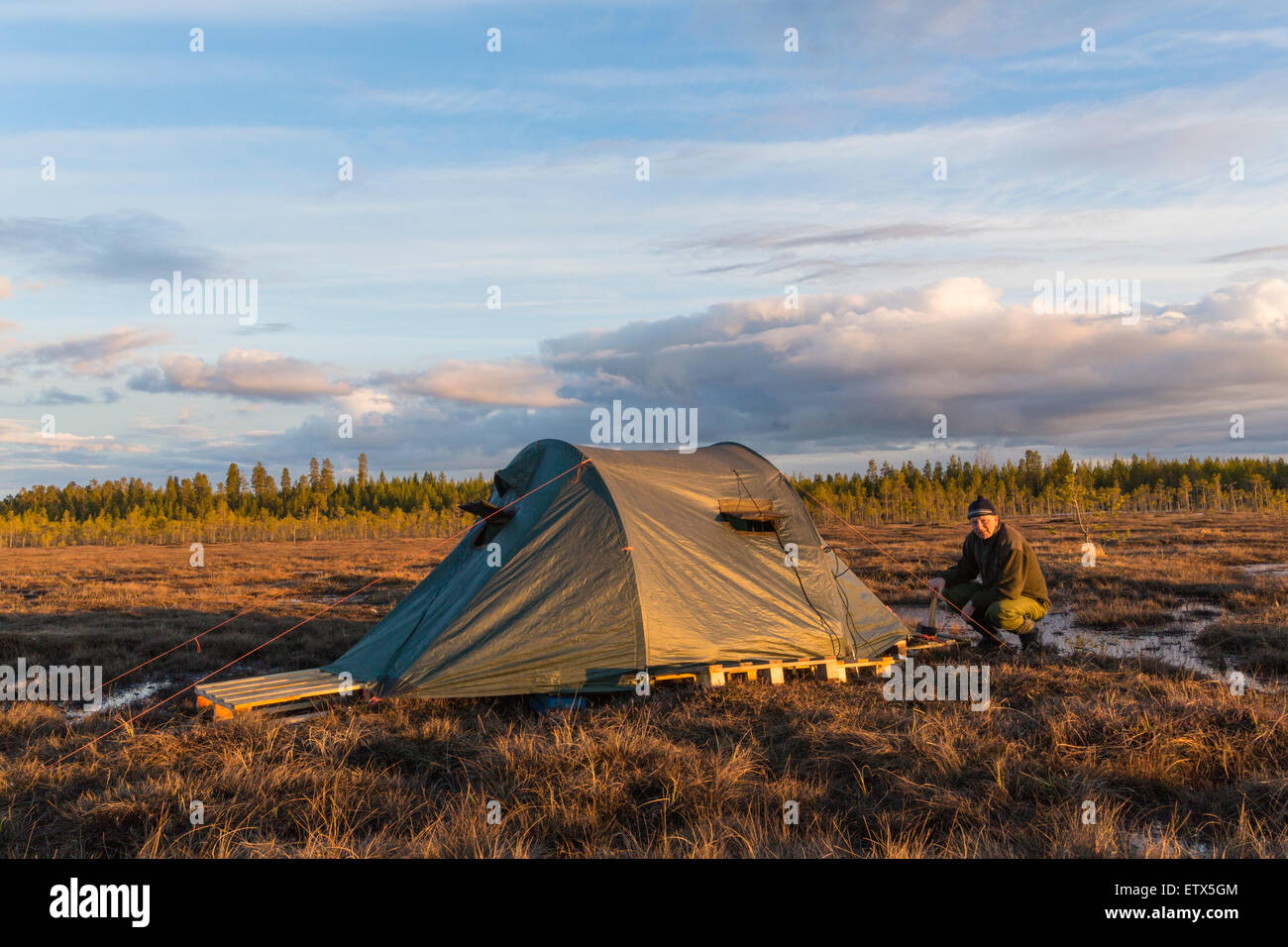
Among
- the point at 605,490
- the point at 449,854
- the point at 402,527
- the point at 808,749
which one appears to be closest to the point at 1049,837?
the point at 808,749

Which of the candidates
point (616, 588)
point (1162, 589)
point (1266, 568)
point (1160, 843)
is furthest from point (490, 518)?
point (1266, 568)

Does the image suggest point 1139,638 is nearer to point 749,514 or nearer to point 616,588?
point 749,514

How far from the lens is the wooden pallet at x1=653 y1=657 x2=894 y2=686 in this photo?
27.8 feet

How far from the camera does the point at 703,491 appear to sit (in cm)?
998

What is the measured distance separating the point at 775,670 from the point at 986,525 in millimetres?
3607

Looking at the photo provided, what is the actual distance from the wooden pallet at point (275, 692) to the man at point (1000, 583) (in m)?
7.39

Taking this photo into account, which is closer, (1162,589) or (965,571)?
(965,571)

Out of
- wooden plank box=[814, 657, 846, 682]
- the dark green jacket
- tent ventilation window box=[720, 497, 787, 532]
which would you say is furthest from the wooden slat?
the dark green jacket

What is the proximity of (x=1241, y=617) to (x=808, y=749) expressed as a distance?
10575mm

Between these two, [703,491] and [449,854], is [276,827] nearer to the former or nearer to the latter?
[449,854]

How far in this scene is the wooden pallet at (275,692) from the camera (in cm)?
742

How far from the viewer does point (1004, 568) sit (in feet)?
32.8

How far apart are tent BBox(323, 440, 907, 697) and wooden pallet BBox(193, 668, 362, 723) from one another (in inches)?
11.6

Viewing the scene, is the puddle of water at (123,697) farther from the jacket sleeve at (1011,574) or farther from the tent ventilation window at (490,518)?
the jacket sleeve at (1011,574)
